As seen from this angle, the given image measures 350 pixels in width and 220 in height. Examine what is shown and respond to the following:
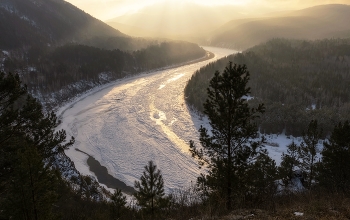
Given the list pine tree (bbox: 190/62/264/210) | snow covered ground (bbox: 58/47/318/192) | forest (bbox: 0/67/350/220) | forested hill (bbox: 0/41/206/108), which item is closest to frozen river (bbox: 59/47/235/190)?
snow covered ground (bbox: 58/47/318/192)

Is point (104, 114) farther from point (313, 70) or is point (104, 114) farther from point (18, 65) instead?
point (313, 70)

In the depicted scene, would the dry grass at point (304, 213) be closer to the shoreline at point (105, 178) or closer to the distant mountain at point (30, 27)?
the shoreline at point (105, 178)

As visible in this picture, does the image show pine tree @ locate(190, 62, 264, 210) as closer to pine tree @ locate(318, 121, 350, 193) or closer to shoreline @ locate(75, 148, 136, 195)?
pine tree @ locate(318, 121, 350, 193)

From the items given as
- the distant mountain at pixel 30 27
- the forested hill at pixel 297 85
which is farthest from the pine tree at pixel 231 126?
the distant mountain at pixel 30 27

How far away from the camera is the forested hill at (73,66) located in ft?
267

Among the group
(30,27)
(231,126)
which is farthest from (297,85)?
(30,27)

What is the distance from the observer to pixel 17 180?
10594 millimetres

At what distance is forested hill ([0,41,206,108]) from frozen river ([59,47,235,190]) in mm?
9932

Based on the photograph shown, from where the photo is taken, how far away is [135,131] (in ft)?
170

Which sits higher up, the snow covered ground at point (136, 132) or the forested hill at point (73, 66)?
the forested hill at point (73, 66)

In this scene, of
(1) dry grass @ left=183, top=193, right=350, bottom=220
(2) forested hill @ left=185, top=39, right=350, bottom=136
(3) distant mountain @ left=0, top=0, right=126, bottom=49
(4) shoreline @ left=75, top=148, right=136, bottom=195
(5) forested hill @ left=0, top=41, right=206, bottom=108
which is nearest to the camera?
(1) dry grass @ left=183, top=193, right=350, bottom=220

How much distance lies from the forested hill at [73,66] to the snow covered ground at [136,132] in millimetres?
9157

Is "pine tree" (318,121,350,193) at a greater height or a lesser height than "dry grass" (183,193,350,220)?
lesser

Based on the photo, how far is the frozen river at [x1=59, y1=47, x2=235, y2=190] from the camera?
1529 inches
